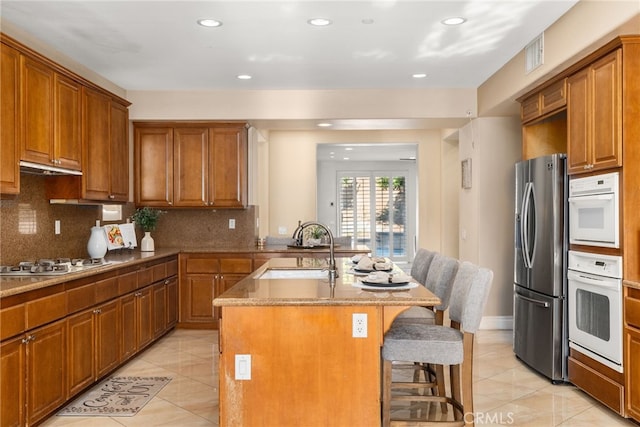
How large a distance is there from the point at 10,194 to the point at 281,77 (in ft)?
9.47

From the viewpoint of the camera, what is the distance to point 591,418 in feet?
11.1

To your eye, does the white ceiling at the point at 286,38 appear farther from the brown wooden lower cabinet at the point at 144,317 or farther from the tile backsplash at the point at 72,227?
the brown wooden lower cabinet at the point at 144,317

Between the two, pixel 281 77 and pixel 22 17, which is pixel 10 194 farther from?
pixel 281 77

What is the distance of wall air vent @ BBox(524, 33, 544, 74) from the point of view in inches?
165

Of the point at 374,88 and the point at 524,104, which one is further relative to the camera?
the point at 374,88

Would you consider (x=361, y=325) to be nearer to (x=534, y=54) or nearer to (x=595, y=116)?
(x=595, y=116)

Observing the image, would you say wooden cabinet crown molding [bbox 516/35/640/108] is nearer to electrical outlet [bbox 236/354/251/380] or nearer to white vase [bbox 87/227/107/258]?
electrical outlet [bbox 236/354/251/380]

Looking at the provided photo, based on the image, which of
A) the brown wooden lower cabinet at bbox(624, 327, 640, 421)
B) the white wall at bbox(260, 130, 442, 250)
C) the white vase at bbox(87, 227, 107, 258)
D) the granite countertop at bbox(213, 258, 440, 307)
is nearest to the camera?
the granite countertop at bbox(213, 258, 440, 307)

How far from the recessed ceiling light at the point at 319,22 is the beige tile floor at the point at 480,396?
8.88ft

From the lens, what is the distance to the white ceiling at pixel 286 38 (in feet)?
11.8

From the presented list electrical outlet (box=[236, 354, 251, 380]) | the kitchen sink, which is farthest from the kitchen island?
the kitchen sink

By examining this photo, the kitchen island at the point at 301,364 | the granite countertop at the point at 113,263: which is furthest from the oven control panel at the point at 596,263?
the granite countertop at the point at 113,263

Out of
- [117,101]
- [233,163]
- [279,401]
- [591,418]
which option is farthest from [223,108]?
[591,418]

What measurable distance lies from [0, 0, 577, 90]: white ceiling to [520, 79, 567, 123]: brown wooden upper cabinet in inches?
16.5
